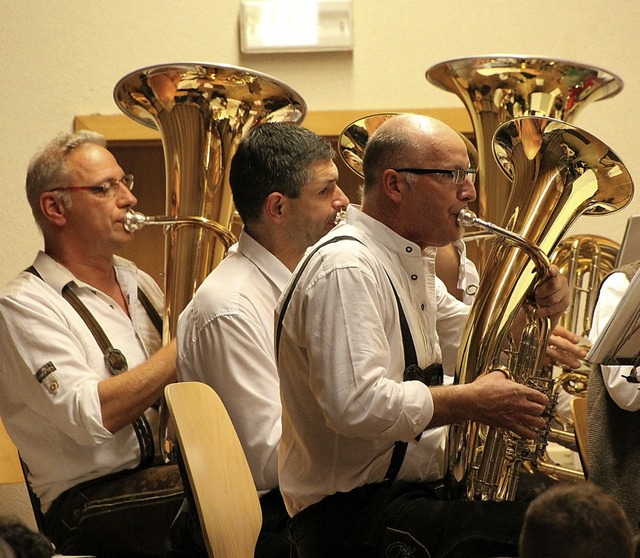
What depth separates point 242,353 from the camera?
2.34m

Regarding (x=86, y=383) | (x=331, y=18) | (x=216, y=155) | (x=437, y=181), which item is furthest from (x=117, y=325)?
(x=331, y=18)

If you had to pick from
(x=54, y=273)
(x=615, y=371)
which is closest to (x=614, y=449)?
(x=615, y=371)

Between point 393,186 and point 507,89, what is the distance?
3.45ft

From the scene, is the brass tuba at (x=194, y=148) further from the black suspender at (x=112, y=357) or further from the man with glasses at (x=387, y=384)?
A: the man with glasses at (x=387, y=384)

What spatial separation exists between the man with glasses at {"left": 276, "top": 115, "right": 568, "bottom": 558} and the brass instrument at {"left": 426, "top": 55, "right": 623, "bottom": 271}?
930 mm

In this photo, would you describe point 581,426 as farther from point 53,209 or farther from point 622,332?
point 53,209

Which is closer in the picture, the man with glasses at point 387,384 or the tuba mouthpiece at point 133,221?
the man with glasses at point 387,384

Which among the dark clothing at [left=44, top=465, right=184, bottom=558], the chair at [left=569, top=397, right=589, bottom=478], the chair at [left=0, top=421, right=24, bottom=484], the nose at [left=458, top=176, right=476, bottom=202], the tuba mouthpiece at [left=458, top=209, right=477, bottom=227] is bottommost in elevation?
the chair at [left=0, top=421, right=24, bottom=484]

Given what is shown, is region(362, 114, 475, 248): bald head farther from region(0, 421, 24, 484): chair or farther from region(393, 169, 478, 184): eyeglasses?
region(0, 421, 24, 484): chair

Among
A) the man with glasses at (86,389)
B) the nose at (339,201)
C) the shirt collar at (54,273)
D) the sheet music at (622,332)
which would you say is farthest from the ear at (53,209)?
the sheet music at (622,332)

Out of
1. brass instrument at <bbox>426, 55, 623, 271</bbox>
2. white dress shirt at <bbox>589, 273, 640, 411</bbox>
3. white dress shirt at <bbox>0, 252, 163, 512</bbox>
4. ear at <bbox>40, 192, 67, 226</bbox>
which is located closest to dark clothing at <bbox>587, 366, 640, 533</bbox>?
white dress shirt at <bbox>589, 273, 640, 411</bbox>

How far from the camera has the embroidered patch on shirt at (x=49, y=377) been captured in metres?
2.60

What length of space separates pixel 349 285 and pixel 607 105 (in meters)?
2.61

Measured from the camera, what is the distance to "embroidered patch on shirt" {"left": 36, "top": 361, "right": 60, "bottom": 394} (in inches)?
103
